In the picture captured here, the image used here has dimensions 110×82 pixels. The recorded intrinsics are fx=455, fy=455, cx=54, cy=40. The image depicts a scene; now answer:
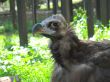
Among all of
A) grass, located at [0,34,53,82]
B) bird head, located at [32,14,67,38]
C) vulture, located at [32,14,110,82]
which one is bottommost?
grass, located at [0,34,53,82]

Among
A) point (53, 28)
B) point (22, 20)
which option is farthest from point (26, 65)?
point (53, 28)

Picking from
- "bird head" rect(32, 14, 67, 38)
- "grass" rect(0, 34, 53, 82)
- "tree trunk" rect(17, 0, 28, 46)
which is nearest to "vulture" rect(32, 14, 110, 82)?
"bird head" rect(32, 14, 67, 38)

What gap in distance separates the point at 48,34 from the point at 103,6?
6987 mm

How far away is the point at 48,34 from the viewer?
161 inches

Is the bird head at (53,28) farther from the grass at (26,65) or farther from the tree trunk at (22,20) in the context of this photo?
the tree trunk at (22,20)

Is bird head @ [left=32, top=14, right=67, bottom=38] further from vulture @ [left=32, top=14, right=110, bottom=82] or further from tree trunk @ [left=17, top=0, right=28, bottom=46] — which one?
tree trunk @ [left=17, top=0, right=28, bottom=46]

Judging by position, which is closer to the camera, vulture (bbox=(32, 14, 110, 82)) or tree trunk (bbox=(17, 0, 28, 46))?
vulture (bbox=(32, 14, 110, 82))

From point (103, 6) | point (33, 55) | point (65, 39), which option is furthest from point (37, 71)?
point (103, 6)

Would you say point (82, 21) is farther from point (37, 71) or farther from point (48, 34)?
point (48, 34)

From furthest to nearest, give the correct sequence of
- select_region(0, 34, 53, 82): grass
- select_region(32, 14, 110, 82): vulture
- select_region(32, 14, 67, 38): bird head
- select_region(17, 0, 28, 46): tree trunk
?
select_region(17, 0, 28, 46): tree trunk, select_region(0, 34, 53, 82): grass, select_region(32, 14, 67, 38): bird head, select_region(32, 14, 110, 82): vulture

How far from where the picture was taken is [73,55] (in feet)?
13.1

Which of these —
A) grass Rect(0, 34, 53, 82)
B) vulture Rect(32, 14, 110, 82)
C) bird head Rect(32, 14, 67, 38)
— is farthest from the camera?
grass Rect(0, 34, 53, 82)

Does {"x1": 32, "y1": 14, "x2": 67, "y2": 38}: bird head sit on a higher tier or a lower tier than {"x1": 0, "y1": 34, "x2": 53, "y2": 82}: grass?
higher

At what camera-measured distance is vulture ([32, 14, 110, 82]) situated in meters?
3.80
